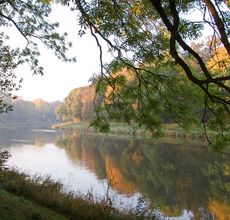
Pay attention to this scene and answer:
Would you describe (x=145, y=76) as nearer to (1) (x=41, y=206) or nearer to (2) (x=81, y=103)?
(1) (x=41, y=206)

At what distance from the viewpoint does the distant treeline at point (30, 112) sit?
4957 inches

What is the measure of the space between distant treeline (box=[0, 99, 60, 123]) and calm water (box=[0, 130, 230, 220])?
305 ft

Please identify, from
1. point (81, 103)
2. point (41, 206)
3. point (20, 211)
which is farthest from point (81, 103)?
point (20, 211)

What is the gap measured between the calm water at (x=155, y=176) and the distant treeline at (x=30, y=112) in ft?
305

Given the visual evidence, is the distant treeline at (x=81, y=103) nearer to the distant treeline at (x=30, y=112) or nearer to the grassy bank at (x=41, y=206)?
the distant treeline at (x=30, y=112)

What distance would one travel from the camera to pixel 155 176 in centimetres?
1991

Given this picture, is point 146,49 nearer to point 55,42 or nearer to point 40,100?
point 55,42

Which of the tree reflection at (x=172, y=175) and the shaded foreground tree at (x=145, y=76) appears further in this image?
the tree reflection at (x=172, y=175)

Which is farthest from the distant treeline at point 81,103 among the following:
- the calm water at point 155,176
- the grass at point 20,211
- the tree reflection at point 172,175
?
the grass at point 20,211

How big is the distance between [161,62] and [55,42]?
17.2 ft

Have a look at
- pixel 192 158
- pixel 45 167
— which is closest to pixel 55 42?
pixel 45 167

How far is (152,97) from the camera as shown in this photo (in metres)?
7.04

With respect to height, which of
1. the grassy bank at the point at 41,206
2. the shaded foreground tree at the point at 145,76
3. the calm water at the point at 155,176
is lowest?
the calm water at the point at 155,176

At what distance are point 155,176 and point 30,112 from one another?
12261 cm
